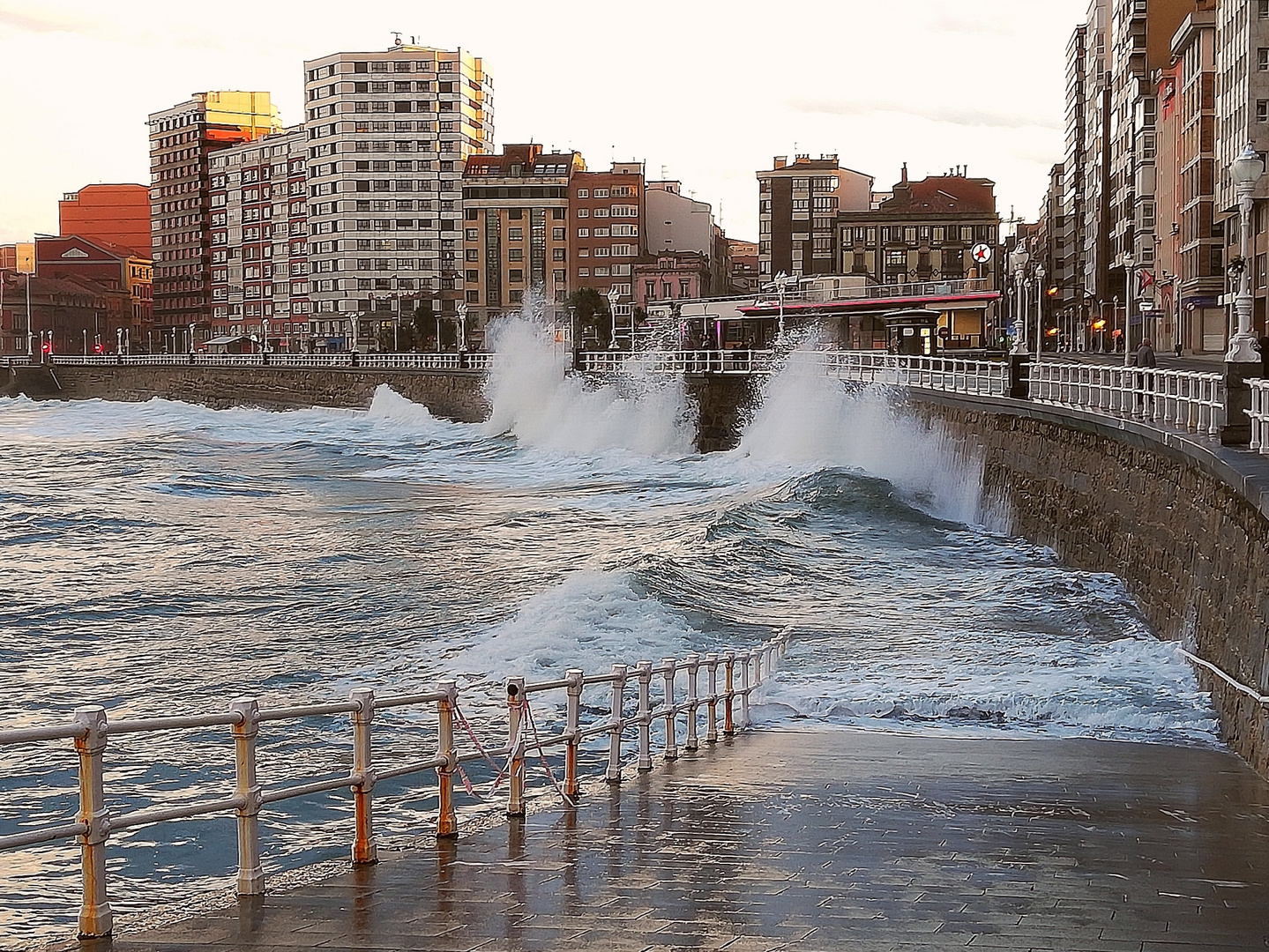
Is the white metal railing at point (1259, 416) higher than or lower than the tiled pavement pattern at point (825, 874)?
higher

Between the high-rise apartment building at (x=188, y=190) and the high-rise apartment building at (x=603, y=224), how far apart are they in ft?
154

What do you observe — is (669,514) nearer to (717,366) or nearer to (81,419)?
(717,366)

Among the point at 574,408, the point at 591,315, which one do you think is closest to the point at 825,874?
the point at 574,408

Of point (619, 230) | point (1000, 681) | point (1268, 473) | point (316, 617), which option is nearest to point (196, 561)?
point (316, 617)

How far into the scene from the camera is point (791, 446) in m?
50.0

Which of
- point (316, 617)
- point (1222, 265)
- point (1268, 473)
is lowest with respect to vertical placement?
point (316, 617)

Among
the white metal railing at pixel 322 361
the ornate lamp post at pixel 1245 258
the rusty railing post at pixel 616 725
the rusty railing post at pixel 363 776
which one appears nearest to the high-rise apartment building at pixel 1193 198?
the white metal railing at pixel 322 361

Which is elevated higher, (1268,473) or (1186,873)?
(1268,473)

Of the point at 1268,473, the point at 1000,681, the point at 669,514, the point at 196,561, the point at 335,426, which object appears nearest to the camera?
the point at 1268,473

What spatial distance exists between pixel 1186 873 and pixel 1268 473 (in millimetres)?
7658

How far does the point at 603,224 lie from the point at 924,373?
90719 mm

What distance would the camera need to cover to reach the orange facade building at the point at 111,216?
648 feet

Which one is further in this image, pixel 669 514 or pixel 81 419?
pixel 81 419

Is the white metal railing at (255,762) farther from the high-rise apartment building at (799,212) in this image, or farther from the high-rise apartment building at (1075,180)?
the high-rise apartment building at (799,212)
